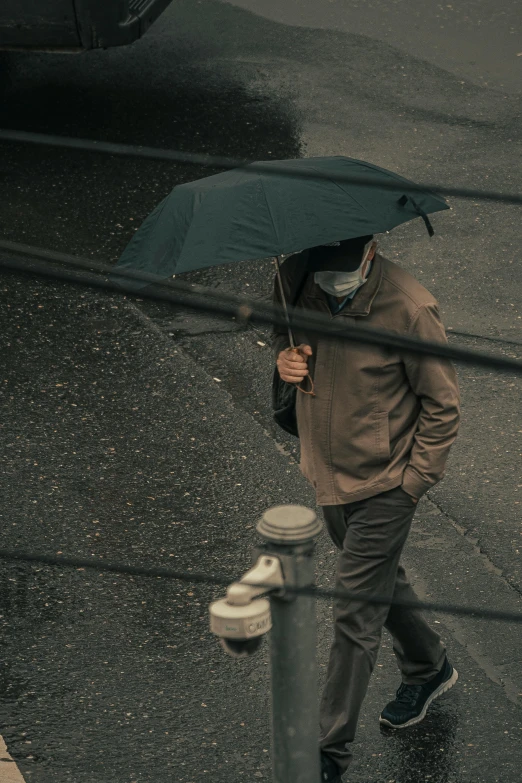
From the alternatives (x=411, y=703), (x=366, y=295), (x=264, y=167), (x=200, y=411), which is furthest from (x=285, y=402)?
(x=200, y=411)

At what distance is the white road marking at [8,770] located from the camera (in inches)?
163

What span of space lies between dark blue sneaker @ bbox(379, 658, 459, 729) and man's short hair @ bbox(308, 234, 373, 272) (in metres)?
1.45

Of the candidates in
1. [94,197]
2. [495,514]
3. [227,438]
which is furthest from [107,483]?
[94,197]

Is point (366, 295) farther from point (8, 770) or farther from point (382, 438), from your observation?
point (8, 770)

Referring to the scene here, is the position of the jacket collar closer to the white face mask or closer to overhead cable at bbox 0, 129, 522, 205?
the white face mask

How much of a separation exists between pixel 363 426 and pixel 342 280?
1.47ft

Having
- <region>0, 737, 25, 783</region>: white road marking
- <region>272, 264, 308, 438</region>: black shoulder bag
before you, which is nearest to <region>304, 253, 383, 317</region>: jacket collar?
<region>272, 264, 308, 438</region>: black shoulder bag

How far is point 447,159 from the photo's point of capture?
28.1 feet

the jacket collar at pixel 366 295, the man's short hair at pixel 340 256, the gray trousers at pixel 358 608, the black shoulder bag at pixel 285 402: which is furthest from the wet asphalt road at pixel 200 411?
the man's short hair at pixel 340 256

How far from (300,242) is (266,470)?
237cm

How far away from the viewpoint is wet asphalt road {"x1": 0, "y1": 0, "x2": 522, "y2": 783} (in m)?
4.41

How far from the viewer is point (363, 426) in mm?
3973

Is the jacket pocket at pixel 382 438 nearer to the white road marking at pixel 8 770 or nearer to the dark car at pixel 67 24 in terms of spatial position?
the white road marking at pixel 8 770

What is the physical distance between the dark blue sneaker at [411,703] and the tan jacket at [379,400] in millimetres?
777
